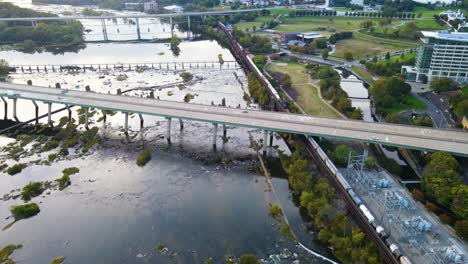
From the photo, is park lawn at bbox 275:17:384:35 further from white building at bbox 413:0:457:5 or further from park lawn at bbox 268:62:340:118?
park lawn at bbox 268:62:340:118

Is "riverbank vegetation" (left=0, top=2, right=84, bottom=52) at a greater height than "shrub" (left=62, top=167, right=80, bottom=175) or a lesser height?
greater

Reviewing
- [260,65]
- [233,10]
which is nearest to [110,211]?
[260,65]

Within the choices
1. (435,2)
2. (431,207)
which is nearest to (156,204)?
(431,207)

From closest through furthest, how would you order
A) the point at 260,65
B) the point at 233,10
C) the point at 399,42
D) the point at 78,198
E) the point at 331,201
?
the point at 331,201 < the point at 78,198 < the point at 260,65 < the point at 399,42 < the point at 233,10

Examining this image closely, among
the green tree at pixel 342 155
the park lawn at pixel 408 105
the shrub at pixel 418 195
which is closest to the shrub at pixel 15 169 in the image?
the green tree at pixel 342 155

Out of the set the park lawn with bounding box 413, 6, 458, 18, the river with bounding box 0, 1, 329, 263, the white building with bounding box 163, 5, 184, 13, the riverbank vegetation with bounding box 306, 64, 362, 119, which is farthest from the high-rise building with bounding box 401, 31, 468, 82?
the white building with bounding box 163, 5, 184, 13

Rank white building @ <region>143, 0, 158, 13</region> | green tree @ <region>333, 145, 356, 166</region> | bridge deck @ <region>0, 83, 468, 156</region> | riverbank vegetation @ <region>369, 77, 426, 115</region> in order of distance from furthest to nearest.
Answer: white building @ <region>143, 0, 158, 13</region>
riverbank vegetation @ <region>369, 77, 426, 115</region>
green tree @ <region>333, 145, 356, 166</region>
bridge deck @ <region>0, 83, 468, 156</region>

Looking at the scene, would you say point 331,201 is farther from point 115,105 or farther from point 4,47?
point 4,47
